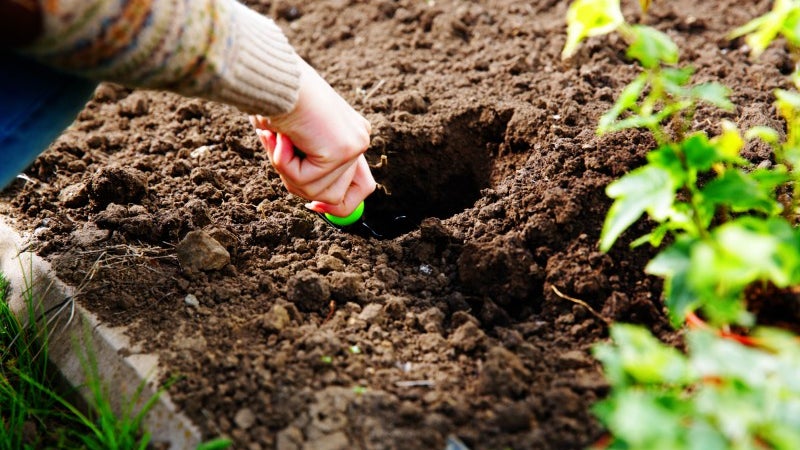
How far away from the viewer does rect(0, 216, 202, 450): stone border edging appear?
5.47 ft

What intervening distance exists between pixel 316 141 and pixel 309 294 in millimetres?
401

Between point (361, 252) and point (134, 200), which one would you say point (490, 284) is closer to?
point (361, 252)

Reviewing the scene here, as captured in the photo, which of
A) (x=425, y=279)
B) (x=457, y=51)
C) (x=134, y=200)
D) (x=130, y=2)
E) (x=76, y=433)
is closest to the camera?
(x=130, y=2)

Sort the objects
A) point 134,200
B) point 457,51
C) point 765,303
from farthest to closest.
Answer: point 457,51, point 134,200, point 765,303

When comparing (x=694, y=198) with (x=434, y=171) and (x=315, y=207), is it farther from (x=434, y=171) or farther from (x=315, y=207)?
(x=434, y=171)

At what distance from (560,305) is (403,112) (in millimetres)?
1023

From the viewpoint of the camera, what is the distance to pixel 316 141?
1.85 meters

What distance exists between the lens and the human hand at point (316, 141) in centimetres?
184

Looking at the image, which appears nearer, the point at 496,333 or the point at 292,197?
the point at 496,333

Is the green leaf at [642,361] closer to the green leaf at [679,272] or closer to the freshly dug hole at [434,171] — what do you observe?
the green leaf at [679,272]

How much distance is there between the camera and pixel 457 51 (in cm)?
297

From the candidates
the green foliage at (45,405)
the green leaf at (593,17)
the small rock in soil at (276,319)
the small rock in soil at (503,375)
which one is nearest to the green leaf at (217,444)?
the green foliage at (45,405)

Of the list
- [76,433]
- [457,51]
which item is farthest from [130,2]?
[457,51]

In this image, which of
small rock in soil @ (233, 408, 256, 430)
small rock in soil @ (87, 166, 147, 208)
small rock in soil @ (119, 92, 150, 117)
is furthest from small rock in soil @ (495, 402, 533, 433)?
small rock in soil @ (119, 92, 150, 117)
